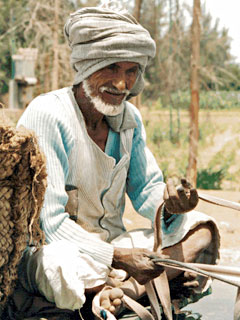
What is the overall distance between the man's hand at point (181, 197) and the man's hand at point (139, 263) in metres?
0.25

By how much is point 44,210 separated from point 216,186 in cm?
723

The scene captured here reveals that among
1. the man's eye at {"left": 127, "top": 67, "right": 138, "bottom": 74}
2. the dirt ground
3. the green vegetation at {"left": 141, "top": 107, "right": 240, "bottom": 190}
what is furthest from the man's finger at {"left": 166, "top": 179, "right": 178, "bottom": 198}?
the green vegetation at {"left": 141, "top": 107, "right": 240, "bottom": 190}

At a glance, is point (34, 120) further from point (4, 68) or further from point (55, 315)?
point (4, 68)

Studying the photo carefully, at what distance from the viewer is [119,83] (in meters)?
2.80

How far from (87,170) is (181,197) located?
554 mm

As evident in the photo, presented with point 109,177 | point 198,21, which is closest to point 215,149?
point 198,21

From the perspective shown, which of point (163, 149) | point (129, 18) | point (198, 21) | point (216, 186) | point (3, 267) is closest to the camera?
point (3, 267)

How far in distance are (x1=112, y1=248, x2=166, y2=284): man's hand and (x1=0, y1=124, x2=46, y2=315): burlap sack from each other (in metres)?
0.45

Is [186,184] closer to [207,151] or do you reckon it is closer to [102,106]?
[102,106]

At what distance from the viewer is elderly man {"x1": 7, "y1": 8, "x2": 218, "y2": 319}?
8.27 feet

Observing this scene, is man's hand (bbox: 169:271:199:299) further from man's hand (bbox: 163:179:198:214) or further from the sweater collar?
the sweater collar

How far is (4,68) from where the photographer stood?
2308cm

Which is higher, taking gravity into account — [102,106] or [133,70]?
[133,70]

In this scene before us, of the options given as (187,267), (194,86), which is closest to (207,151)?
(194,86)
